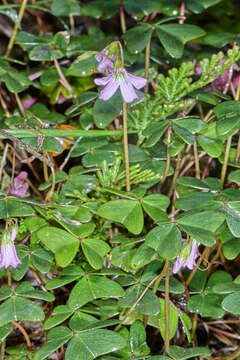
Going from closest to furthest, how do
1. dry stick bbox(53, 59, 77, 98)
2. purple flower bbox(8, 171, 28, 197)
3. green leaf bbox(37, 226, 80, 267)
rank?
green leaf bbox(37, 226, 80, 267) < purple flower bbox(8, 171, 28, 197) < dry stick bbox(53, 59, 77, 98)

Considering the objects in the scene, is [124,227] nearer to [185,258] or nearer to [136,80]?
[185,258]

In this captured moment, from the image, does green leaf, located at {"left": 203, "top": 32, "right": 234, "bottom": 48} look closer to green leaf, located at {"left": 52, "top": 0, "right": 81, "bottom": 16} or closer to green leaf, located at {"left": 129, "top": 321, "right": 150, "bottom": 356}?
green leaf, located at {"left": 52, "top": 0, "right": 81, "bottom": 16}

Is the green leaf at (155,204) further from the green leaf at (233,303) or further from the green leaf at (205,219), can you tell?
the green leaf at (233,303)

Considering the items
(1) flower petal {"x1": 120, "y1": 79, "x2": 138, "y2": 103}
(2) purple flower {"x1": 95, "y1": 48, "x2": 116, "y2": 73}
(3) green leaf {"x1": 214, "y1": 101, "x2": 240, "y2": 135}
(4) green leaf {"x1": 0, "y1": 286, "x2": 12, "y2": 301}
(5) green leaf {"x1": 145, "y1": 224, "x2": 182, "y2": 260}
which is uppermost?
(2) purple flower {"x1": 95, "y1": 48, "x2": 116, "y2": 73}

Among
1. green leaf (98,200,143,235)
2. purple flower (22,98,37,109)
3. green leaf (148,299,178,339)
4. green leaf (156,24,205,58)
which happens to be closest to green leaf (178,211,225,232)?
green leaf (98,200,143,235)

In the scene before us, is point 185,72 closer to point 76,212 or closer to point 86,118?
point 86,118

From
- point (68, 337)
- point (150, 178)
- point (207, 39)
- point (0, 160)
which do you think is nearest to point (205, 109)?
point (207, 39)

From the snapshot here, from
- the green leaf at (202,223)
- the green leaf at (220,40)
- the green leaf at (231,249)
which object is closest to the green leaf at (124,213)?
the green leaf at (202,223)
